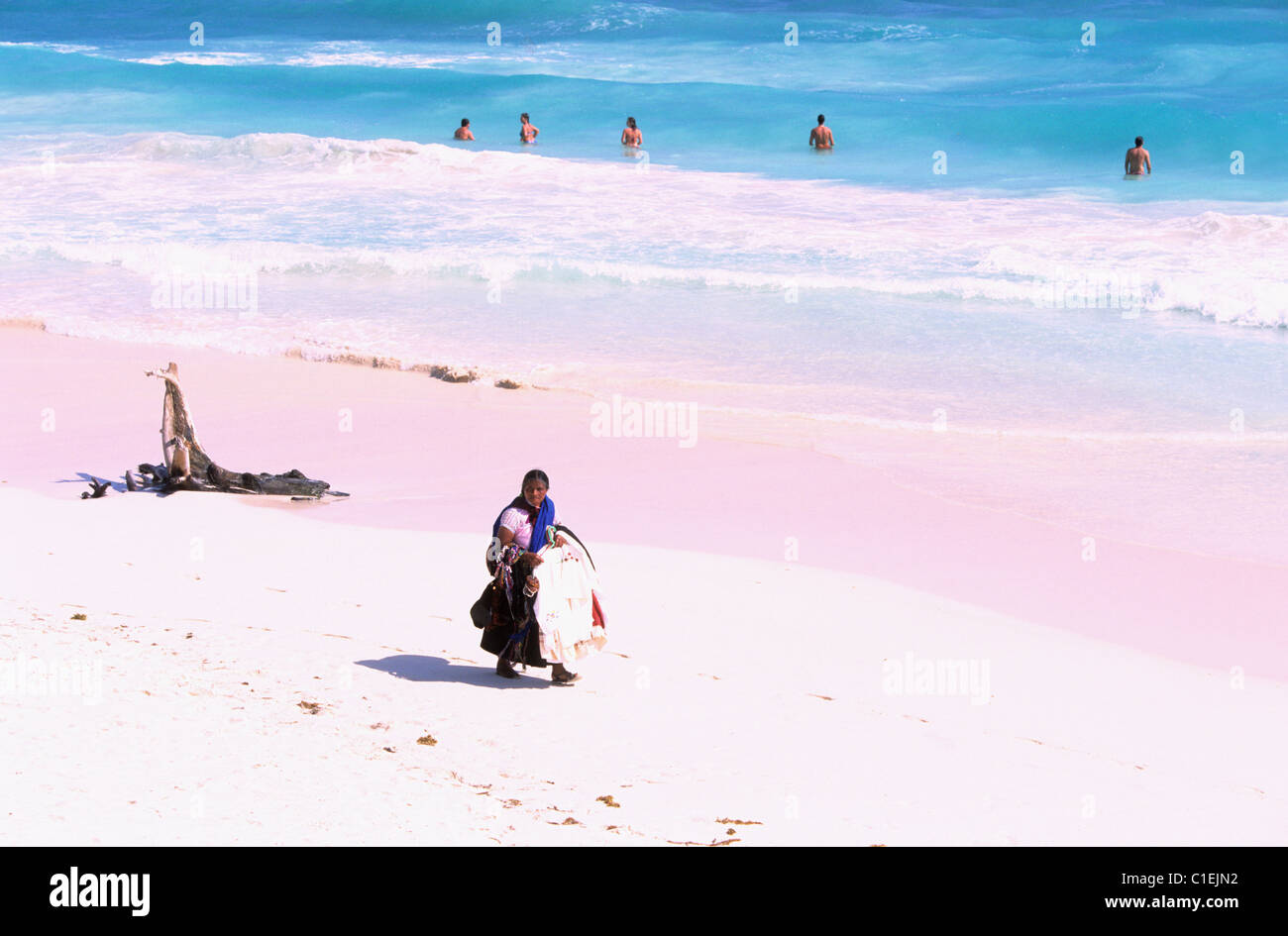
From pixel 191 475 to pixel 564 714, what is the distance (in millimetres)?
4967

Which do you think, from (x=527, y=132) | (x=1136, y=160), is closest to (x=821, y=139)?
(x=527, y=132)

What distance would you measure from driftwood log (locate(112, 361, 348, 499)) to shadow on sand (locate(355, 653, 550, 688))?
3.46 meters

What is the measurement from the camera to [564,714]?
6.68 meters

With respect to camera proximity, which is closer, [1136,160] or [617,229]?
[617,229]

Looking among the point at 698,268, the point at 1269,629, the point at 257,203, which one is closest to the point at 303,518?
the point at 1269,629

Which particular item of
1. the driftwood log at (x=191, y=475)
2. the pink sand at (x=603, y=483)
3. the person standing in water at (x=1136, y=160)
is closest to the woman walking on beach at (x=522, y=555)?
the pink sand at (x=603, y=483)

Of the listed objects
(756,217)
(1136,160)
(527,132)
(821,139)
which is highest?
(527,132)

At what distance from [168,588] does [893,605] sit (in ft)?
13.8

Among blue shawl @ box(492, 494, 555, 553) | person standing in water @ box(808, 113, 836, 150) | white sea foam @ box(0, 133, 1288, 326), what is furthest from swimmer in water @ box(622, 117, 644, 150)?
blue shawl @ box(492, 494, 555, 553)

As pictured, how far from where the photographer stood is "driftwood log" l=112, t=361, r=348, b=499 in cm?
1049

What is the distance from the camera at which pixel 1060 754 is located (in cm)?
648

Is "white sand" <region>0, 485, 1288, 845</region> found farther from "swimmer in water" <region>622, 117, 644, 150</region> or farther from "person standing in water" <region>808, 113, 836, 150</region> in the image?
"person standing in water" <region>808, 113, 836, 150</region>

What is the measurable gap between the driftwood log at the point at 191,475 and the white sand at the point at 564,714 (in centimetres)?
88

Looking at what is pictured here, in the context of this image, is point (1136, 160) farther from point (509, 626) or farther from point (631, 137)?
point (509, 626)
